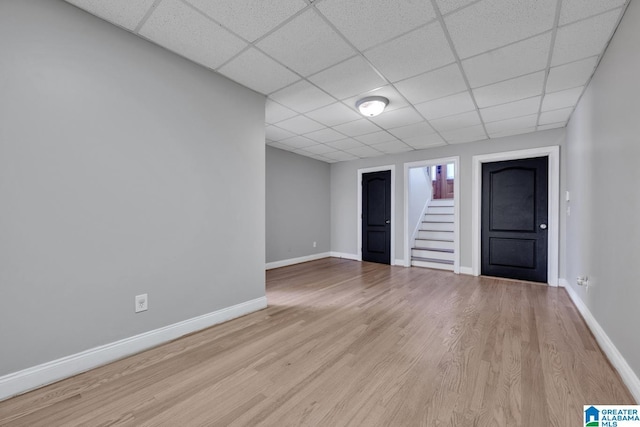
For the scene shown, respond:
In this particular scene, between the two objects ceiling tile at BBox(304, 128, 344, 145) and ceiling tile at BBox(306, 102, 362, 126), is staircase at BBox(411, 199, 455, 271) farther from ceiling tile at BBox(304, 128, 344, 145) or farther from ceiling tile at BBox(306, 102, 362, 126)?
ceiling tile at BBox(306, 102, 362, 126)

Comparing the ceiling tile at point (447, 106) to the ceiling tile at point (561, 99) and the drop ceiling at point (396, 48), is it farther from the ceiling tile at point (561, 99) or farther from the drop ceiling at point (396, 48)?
the ceiling tile at point (561, 99)

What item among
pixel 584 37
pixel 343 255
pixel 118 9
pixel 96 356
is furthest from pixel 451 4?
pixel 343 255

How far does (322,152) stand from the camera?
5.49m

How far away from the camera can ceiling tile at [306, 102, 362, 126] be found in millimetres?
3260

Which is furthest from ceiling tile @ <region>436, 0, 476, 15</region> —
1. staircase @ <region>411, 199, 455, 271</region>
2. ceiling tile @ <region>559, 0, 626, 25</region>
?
staircase @ <region>411, 199, 455, 271</region>

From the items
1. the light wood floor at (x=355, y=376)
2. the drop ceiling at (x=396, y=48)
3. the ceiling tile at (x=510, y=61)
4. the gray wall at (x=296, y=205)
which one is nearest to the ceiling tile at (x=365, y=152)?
the gray wall at (x=296, y=205)

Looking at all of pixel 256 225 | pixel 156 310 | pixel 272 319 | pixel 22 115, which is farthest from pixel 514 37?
pixel 156 310

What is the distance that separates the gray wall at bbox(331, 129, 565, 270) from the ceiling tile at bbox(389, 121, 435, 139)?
102 cm

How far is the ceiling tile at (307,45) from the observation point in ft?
6.14

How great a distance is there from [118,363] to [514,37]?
3.77m

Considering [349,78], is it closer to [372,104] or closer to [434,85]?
[372,104]

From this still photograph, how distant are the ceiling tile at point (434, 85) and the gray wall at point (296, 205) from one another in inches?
117

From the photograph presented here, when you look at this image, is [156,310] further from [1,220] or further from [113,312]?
[1,220]

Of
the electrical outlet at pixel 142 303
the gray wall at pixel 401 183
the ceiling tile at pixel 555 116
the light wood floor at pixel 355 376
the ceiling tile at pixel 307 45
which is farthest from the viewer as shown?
the gray wall at pixel 401 183
